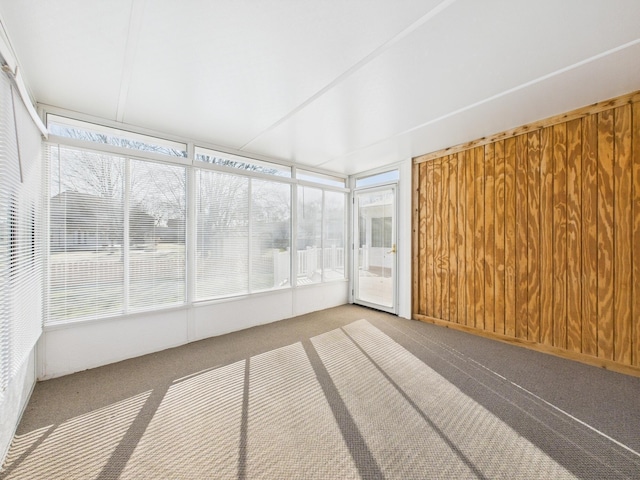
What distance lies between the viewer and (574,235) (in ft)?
8.96

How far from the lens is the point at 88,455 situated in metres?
1.56

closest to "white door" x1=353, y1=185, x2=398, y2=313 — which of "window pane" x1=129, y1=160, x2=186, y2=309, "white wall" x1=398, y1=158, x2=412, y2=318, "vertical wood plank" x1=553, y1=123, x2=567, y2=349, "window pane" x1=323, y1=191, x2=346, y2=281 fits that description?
"white wall" x1=398, y1=158, x2=412, y2=318

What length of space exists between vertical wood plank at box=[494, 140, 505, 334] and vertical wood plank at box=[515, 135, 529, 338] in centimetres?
15

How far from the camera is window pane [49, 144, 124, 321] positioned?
249cm

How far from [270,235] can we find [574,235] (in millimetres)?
3562

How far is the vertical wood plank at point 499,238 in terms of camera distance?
3260mm

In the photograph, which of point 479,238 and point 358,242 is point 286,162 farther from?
point 479,238

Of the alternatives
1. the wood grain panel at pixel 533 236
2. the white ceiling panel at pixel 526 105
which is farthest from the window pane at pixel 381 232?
the wood grain panel at pixel 533 236

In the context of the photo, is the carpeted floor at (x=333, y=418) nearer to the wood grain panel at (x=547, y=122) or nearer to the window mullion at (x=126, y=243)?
the window mullion at (x=126, y=243)

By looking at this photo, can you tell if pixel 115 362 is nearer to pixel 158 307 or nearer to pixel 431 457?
pixel 158 307

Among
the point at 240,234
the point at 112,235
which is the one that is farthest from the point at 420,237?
the point at 112,235

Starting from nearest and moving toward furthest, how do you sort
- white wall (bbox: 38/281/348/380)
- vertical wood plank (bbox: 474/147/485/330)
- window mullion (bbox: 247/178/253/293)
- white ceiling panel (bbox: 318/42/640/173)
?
1. white ceiling panel (bbox: 318/42/640/173)
2. white wall (bbox: 38/281/348/380)
3. vertical wood plank (bbox: 474/147/485/330)
4. window mullion (bbox: 247/178/253/293)

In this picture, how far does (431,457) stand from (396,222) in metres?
3.36

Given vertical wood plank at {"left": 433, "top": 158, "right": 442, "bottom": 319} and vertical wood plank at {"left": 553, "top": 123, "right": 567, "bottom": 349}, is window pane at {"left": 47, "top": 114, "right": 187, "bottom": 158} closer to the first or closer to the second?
vertical wood plank at {"left": 433, "top": 158, "right": 442, "bottom": 319}
